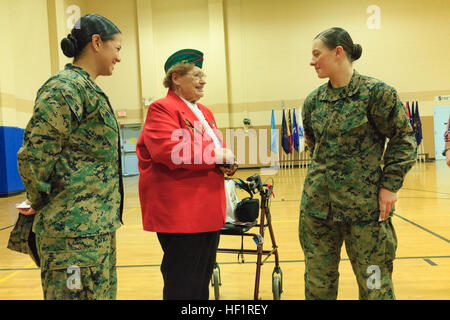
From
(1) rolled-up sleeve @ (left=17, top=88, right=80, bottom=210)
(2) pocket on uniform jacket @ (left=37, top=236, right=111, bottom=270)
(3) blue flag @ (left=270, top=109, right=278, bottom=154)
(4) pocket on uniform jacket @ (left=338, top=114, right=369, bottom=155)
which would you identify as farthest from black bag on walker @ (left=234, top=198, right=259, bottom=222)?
(3) blue flag @ (left=270, top=109, right=278, bottom=154)

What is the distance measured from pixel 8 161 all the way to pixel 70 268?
867cm

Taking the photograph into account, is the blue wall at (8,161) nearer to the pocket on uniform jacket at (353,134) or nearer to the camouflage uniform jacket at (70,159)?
the camouflage uniform jacket at (70,159)

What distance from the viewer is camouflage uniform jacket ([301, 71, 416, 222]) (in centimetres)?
146

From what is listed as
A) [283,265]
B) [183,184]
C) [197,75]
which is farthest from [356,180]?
[283,265]

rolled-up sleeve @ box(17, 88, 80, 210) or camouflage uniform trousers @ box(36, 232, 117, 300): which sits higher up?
rolled-up sleeve @ box(17, 88, 80, 210)

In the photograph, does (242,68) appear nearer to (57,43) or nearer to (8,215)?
(57,43)

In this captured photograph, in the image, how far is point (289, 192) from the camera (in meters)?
6.98

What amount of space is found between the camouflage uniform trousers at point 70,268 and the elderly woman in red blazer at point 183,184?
360 mm

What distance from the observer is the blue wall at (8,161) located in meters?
8.24

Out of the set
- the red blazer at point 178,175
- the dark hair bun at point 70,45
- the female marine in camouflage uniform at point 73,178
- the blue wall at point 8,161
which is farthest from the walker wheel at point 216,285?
the blue wall at point 8,161

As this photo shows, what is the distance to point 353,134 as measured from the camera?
152cm

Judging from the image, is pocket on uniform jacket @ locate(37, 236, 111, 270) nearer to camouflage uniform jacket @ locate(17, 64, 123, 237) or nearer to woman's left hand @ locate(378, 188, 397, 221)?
camouflage uniform jacket @ locate(17, 64, 123, 237)

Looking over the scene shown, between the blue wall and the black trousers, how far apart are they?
8385 millimetres

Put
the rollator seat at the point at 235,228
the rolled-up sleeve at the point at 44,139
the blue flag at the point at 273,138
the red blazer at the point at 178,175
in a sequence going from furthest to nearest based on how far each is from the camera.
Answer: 1. the blue flag at the point at 273,138
2. the rollator seat at the point at 235,228
3. the red blazer at the point at 178,175
4. the rolled-up sleeve at the point at 44,139
